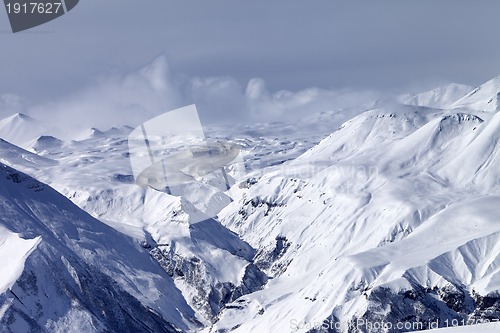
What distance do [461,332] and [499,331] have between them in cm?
467

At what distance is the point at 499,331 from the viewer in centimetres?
12188

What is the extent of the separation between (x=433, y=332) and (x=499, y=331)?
10508 mm

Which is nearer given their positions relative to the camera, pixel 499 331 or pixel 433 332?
pixel 499 331

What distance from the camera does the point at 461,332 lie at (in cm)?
12419

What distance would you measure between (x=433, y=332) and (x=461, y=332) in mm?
6446

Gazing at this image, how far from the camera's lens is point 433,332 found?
130 metres
